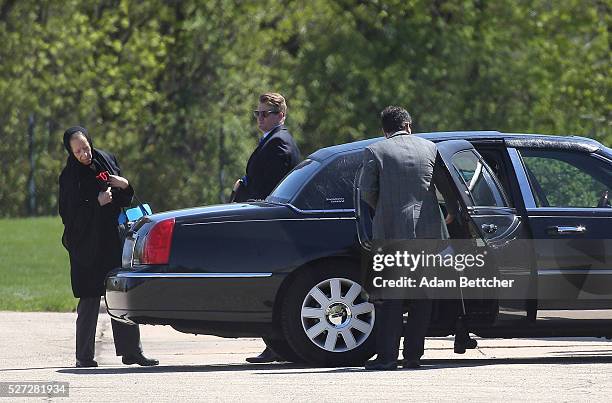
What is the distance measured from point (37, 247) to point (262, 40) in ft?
44.5

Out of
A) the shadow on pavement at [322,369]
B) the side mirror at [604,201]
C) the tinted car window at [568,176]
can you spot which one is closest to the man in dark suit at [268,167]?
the shadow on pavement at [322,369]

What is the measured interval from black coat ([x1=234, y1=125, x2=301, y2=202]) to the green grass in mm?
5887

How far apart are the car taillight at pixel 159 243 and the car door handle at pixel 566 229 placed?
7.85 ft

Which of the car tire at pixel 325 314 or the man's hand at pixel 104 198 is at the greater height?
the man's hand at pixel 104 198

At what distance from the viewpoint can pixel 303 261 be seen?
407 inches

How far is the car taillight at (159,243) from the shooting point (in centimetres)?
1041

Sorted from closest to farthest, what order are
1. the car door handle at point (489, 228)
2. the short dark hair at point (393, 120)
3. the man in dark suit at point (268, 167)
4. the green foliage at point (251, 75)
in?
the short dark hair at point (393, 120), the car door handle at point (489, 228), the man in dark suit at point (268, 167), the green foliage at point (251, 75)

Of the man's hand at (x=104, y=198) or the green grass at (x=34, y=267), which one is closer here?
the man's hand at (x=104, y=198)

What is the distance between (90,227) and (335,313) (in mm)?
1962

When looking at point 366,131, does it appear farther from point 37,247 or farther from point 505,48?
point 37,247

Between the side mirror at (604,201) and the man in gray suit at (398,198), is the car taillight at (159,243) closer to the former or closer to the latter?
the man in gray suit at (398,198)

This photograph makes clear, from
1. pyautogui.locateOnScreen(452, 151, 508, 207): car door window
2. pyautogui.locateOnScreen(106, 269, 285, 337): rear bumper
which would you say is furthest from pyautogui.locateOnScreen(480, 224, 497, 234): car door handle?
pyautogui.locateOnScreen(106, 269, 285, 337): rear bumper

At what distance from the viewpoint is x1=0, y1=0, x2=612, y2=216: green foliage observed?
37875 millimetres

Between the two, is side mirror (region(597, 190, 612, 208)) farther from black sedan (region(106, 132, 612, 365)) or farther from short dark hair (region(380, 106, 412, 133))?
short dark hair (region(380, 106, 412, 133))
